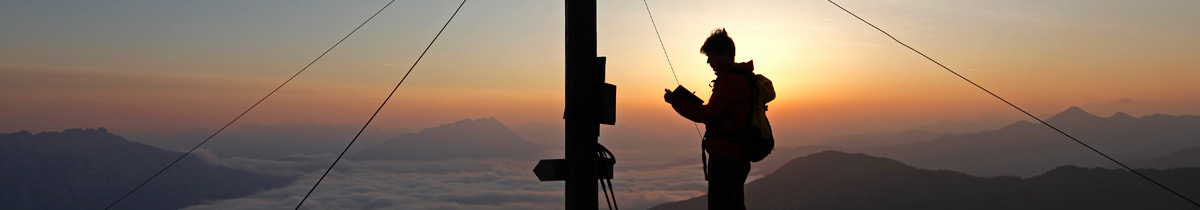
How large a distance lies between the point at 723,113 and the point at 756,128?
296 mm

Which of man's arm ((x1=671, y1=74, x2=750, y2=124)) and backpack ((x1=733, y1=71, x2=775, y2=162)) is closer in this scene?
man's arm ((x1=671, y1=74, x2=750, y2=124))

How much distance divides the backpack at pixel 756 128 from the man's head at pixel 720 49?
5.8 inches

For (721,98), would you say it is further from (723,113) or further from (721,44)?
(721,44)

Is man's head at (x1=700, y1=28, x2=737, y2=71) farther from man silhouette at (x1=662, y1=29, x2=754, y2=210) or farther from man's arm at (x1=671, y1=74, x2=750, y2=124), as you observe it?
man's arm at (x1=671, y1=74, x2=750, y2=124)

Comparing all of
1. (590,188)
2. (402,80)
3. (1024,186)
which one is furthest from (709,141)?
(1024,186)

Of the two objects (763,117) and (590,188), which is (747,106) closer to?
(763,117)

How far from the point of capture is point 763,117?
5.59 metres

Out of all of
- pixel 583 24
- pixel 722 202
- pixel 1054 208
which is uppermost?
pixel 583 24

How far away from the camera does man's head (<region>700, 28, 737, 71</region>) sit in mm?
5453

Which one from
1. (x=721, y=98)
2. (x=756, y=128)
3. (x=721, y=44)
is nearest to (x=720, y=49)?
(x=721, y=44)

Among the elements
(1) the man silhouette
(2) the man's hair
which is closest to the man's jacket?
(1) the man silhouette

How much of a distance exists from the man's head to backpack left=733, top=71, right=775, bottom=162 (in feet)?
0.48

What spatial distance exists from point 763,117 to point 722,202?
72cm

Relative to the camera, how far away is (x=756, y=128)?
550cm
